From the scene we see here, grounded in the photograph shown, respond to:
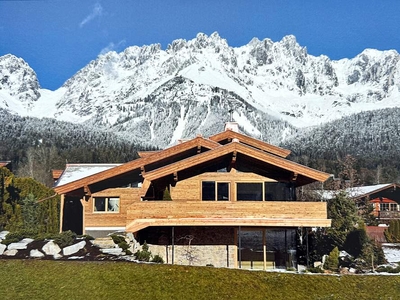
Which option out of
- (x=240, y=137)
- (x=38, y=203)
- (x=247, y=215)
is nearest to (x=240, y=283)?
(x=247, y=215)

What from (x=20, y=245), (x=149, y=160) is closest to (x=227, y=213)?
(x=149, y=160)

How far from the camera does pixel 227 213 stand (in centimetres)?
1708

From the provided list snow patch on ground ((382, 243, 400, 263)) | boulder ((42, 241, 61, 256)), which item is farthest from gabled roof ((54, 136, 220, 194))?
snow patch on ground ((382, 243, 400, 263))

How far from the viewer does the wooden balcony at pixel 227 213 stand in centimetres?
1683

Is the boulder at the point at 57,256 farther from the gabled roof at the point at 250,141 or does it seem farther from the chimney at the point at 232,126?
the chimney at the point at 232,126

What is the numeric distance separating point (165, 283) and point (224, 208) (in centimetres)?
414

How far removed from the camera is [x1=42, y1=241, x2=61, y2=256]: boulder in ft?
56.6

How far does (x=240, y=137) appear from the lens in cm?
2164

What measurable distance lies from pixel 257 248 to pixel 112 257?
4.87 meters

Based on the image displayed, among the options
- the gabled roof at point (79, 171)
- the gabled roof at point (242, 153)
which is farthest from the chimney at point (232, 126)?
the gabled roof at point (79, 171)

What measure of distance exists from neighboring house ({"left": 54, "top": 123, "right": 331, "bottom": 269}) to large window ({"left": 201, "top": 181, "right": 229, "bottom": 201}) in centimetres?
4

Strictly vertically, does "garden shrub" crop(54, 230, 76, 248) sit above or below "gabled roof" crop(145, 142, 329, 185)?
below

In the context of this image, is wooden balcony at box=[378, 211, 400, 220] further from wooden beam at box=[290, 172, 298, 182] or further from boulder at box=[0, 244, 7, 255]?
boulder at box=[0, 244, 7, 255]

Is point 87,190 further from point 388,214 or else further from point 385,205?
point 385,205
